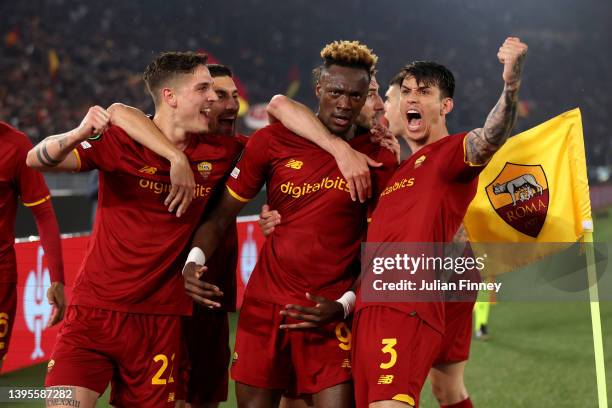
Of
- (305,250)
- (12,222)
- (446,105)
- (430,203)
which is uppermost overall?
(446,105)

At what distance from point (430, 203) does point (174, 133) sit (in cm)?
146

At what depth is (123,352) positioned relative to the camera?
420cm

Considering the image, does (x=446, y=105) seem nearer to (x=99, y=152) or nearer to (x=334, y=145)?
(x=334, y=145)

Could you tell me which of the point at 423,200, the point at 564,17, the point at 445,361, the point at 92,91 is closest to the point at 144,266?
the point at 423,200

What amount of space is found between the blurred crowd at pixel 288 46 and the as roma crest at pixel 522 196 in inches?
627

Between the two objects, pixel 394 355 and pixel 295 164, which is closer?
pixel 394 355

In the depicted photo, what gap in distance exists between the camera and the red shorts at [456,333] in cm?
500

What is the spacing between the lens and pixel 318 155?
14.5 ft

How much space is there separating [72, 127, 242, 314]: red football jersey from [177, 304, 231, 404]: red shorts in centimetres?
65

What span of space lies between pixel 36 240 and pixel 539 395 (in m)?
4.71

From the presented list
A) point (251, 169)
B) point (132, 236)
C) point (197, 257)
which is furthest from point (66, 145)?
point (251, 169)

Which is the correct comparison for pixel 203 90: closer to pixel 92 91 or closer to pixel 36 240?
pixel 36 240

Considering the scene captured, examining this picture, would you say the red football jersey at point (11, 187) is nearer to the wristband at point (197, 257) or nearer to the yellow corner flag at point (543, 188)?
the wristband at point (197, 257)

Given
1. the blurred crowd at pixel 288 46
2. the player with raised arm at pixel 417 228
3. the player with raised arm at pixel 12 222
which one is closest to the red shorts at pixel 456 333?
the player with raised arm at pixel 417 228
